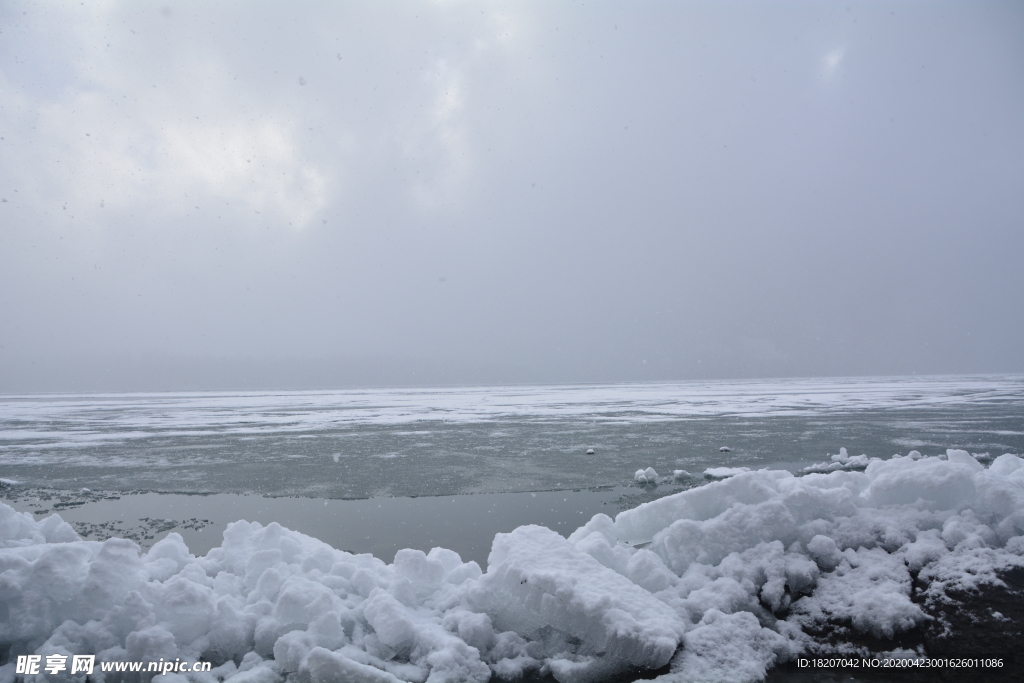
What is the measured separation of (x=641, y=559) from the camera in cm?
446

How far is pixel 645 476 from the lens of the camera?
30.8 ft

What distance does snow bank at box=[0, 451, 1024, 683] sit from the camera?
11.8 ft

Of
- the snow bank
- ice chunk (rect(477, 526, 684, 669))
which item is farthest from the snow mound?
ice chunk (rect(477, 526, 684, 669))

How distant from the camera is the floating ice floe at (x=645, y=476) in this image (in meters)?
9.29

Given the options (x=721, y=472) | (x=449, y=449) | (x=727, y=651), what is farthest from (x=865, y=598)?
(x=449, y=449)

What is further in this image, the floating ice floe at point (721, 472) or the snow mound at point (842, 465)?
the snow mound at point (842, 465)

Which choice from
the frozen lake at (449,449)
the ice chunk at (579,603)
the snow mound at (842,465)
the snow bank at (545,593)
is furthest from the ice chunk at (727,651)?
the snow mound at (842,465)

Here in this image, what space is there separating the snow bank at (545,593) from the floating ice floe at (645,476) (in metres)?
4.26

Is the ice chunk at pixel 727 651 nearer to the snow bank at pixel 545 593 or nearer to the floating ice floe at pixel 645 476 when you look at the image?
the snow bank at pixel 545 593

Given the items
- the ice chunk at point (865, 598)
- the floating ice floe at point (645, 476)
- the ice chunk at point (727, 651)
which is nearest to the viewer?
the ice chunk at point (727, 651)

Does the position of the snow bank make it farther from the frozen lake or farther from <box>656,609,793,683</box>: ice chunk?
the frozen lake

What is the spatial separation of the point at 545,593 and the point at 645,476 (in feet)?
19.5

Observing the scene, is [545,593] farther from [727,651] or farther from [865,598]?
[865,598]

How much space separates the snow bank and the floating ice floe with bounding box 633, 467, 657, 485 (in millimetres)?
4255
